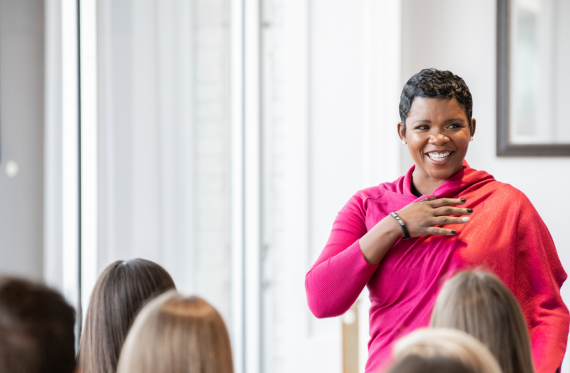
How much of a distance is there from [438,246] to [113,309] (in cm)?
77

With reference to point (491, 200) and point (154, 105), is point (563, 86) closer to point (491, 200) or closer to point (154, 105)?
point (491, 200)

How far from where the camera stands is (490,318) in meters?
0.82

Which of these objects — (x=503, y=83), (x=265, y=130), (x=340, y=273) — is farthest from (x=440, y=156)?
(x=265, y=130)

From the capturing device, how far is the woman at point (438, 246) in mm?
1245

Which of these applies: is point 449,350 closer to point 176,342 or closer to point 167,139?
point 176,342

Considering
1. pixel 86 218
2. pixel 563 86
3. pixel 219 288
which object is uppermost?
pixel 563 86

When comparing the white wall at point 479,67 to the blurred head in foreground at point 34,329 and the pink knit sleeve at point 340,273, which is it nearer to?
the pink knit sleeve at point 340,273

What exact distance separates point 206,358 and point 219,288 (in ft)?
5.11

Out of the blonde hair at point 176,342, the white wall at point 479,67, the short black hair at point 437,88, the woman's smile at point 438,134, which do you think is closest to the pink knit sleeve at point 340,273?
the woman's smile at point 438,134

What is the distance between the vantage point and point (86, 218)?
137cm

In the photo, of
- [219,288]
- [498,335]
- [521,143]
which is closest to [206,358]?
[498,335]

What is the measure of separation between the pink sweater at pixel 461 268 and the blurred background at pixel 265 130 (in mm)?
656

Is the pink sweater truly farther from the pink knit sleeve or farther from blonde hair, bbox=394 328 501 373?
blonde hair, bbox=394 328 501 373

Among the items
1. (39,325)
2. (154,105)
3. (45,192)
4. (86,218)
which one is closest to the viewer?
(39,325)
